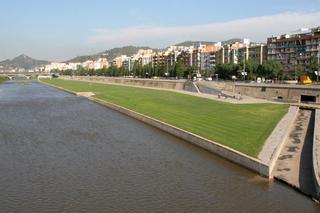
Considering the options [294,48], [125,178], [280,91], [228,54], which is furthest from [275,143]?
[228,54]

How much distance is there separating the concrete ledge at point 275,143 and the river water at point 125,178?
118cm

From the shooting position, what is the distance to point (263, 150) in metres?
23.2

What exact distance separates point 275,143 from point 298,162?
2965 millimetres

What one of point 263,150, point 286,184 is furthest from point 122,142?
point 286,184

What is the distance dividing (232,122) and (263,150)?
10543 millimetres

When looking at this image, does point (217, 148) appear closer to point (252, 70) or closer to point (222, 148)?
point (222, 148)

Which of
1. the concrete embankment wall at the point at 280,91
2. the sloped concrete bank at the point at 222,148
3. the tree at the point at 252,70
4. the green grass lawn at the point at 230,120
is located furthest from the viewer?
the tree at the point at 252,70

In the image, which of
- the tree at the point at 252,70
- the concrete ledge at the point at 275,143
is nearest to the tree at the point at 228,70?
the tree at the point at 252,70

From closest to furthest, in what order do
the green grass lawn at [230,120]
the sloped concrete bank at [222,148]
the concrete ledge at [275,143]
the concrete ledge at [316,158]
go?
the concrete ledge at [316,158], the sloped concrete bank at [222,148], the concrete ledge at [275,143], the green grass lawn at [230,120]

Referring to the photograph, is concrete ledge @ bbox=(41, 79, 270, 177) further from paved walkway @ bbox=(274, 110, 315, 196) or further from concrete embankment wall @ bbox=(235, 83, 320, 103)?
concrete embankment wall @ bbox=(235, 83, 320, 103)

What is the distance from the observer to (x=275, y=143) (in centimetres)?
2505

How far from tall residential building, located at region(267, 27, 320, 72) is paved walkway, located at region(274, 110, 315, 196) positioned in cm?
7684

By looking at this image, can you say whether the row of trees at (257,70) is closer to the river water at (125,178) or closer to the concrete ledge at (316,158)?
the concrete ledge at (316,158)

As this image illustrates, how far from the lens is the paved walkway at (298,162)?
18.8m
